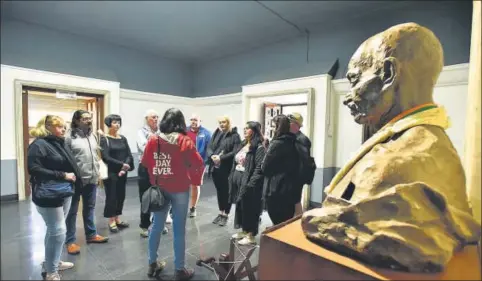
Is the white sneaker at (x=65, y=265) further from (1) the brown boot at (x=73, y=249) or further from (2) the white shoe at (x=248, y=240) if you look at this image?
(2) the white shoe at (x=248, y=240)

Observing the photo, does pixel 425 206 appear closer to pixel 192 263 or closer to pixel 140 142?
pixel 192 263

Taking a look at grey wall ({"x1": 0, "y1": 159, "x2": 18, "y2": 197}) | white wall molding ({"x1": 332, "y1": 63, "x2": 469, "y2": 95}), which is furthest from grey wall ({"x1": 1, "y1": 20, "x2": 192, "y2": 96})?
white wall molding ({"x1": 332, "y1": 63, "x2": 469, "y2": 95})

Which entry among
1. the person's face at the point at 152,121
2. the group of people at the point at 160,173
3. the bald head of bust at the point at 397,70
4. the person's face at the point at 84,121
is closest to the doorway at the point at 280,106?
the group of people at the point at 160,173

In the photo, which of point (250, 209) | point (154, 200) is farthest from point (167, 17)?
point (250, 209)

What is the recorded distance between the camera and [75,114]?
1.88 meters

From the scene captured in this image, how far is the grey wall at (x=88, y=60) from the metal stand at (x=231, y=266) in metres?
Answer: 1.36

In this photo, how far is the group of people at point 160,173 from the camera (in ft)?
4.39

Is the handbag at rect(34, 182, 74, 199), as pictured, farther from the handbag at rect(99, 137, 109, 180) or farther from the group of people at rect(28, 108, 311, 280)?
the handbag at rect(99, 137, 109, 180)

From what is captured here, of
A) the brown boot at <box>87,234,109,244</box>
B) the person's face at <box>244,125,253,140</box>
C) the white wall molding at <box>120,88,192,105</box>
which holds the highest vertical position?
the white wall molding at <box>120,88,192,105</box>

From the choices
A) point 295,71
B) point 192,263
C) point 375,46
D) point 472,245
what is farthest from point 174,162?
point 295,71

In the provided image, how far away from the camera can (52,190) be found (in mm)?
1342

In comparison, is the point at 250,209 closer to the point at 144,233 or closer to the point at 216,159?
the point at 216,159

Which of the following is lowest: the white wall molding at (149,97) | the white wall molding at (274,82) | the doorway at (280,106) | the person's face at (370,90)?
the person's face at (370,90)

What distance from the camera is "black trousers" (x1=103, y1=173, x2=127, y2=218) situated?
7.12ft
